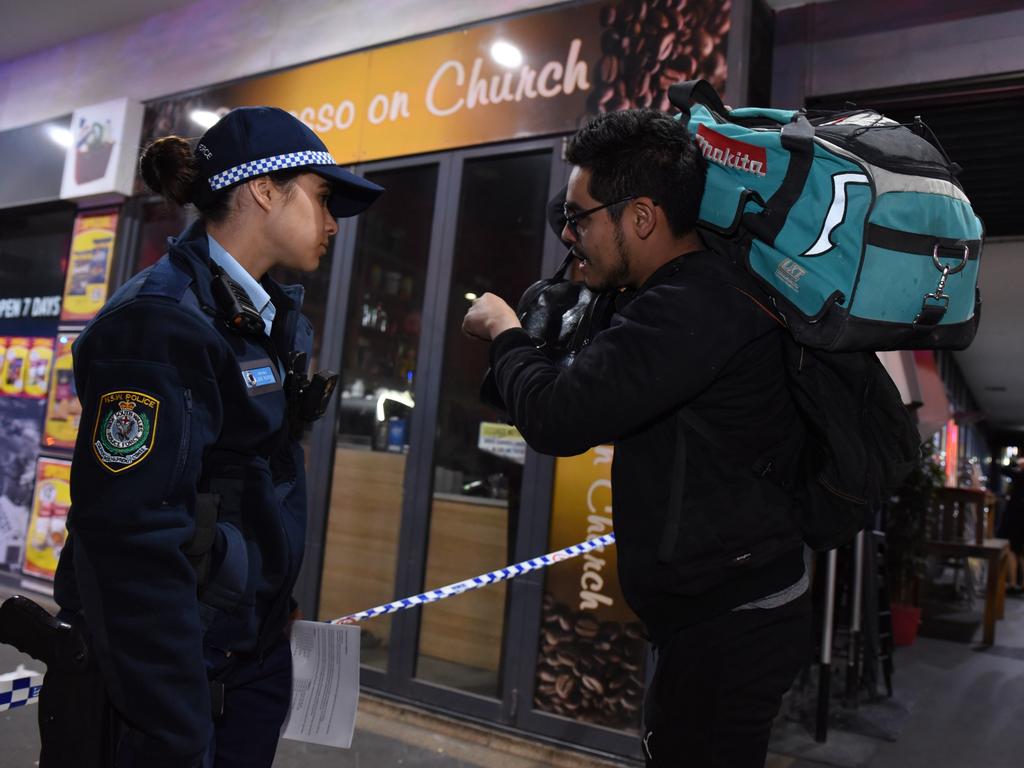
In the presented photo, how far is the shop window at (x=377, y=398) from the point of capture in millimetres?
4363

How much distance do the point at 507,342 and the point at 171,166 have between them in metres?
0.72

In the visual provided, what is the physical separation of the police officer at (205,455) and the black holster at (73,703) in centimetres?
3

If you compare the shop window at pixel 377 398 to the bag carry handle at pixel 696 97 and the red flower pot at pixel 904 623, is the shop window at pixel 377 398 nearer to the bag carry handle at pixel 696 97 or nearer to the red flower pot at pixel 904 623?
the bag carry handle at pixel 696 97

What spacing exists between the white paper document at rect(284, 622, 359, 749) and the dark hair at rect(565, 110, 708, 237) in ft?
3.60

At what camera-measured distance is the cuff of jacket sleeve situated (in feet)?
5.24

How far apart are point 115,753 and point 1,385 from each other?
20.4ft

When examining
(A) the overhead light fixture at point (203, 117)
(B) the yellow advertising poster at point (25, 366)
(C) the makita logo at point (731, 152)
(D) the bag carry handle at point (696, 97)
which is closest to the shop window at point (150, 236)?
(A) the overhead light fixture at point (203, 117)

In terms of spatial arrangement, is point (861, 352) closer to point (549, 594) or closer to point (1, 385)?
point (549, 594)

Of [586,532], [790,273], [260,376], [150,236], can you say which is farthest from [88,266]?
[790,273]

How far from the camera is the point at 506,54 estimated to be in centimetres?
416

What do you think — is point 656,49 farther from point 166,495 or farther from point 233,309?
point 166,495

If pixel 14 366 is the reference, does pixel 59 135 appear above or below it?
above

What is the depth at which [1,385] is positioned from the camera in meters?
6.55

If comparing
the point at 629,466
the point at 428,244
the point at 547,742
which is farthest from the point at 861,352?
the point at 428,244
